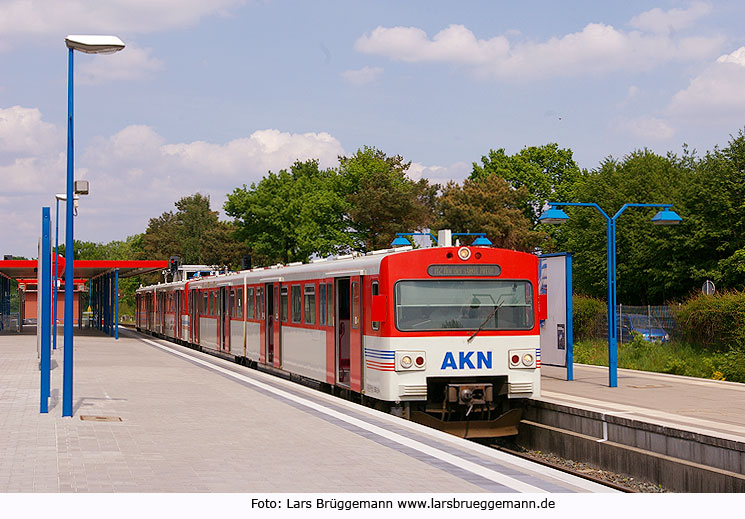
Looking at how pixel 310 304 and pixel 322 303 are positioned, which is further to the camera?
pixel 310 304

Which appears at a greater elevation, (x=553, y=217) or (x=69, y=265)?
(x=553, y=217)

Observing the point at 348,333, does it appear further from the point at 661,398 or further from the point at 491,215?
the point at 491,215

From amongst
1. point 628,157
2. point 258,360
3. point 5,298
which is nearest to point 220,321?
point 258,360

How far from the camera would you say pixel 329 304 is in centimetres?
1750

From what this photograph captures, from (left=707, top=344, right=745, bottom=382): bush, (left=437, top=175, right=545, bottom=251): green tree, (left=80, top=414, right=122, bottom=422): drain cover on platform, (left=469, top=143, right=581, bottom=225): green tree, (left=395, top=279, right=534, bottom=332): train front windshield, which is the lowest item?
(left=80, top=414, right=122, bottom=422): drain cover on platform

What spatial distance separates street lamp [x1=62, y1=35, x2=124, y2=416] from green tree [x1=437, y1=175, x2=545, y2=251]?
54.2 m

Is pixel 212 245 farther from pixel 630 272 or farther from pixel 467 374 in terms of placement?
pixel 467 374

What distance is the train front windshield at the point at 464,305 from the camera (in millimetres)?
14188

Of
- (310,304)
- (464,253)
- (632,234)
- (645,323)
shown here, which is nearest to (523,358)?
(464,253)

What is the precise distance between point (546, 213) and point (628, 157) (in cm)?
5366

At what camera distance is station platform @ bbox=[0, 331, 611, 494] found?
832 centimetres

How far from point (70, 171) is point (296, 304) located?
756 centimetres

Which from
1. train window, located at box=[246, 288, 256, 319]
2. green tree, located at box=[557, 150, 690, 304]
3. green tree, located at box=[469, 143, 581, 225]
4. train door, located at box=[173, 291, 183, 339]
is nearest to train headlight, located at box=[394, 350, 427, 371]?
train window, located at box=[246, 288, 256, 319]

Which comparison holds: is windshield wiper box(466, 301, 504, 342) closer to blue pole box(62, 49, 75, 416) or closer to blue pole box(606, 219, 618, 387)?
blue pole box(606, 219, 618, 387)
